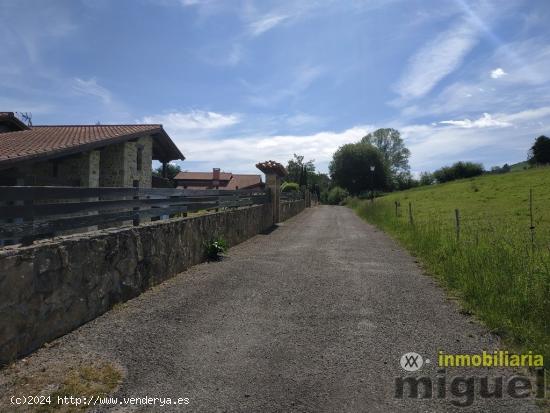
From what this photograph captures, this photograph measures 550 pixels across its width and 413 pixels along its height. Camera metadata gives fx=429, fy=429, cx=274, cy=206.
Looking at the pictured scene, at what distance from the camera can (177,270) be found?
307 inches

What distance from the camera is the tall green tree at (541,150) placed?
64.3 meters

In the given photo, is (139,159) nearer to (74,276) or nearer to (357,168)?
(74,276)

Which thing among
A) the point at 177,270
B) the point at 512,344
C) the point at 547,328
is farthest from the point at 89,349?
the point at 547,328

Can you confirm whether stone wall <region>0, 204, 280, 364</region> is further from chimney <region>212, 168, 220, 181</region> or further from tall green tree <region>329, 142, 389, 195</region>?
tall green tree <region>329, 142, 389, 195</region>

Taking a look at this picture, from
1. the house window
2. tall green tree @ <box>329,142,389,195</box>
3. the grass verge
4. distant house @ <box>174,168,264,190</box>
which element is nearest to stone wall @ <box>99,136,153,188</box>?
the house window

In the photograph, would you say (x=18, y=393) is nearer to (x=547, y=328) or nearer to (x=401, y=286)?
(x=547, y=328)

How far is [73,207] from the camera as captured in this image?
517 cm

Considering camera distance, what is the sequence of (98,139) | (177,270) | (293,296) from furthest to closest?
(98,139), (177,270), (293,296)

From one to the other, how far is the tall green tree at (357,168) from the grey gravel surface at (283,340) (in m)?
75.8

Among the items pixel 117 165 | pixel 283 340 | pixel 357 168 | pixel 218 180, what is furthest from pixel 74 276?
pixel 357 168

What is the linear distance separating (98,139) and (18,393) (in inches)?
592

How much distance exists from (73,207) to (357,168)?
7929 centimetres

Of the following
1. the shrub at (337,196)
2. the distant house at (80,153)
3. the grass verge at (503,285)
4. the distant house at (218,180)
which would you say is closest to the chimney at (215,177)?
the distant house at (218,180)

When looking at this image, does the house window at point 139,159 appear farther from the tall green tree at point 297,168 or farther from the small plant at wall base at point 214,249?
the tall green tree at point 297,168
